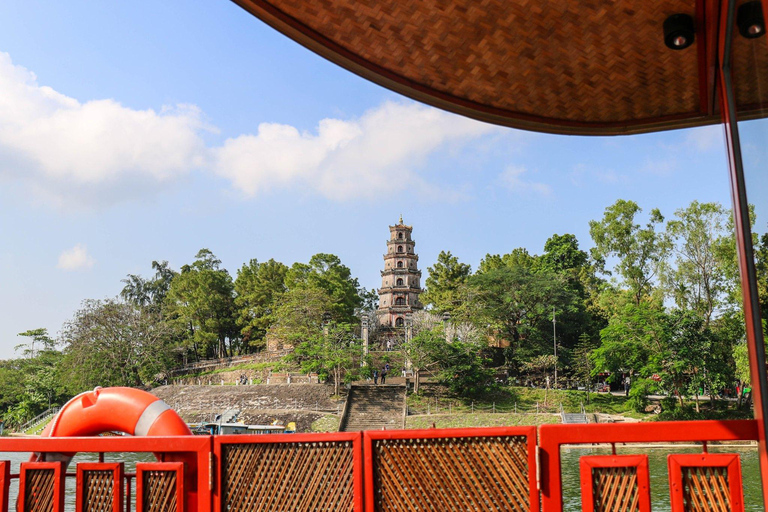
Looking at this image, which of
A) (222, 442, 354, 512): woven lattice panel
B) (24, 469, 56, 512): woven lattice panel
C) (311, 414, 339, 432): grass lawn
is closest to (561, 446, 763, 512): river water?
(222, 442, 354, 512): woven lattice panel

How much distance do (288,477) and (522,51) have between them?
260 centimetres

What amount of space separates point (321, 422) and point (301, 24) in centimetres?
2688

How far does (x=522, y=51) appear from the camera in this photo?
3.57 metres

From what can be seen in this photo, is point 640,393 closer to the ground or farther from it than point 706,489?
closer to the ground

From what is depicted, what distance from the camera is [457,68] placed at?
3816 mm

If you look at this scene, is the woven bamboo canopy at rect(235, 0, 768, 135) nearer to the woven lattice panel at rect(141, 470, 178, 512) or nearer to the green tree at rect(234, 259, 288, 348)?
the woven lattice panel at rect(141, 470, 178, 512)

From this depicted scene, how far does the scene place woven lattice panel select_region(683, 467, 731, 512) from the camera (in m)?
2.55

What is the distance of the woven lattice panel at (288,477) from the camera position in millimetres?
2957

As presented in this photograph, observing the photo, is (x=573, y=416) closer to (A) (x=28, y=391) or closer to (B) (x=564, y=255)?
(B) (x=564, y=255)

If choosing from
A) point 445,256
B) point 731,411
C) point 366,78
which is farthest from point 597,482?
point 445,256

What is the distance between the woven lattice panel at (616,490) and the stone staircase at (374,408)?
26024 millimetres

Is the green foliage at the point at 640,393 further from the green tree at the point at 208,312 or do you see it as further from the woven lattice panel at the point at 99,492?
the green tree at the point at 208,312

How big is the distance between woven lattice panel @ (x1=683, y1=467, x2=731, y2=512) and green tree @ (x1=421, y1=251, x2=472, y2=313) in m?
39.0

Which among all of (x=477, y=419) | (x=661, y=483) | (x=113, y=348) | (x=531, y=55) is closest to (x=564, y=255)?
(x=477, y=419)
